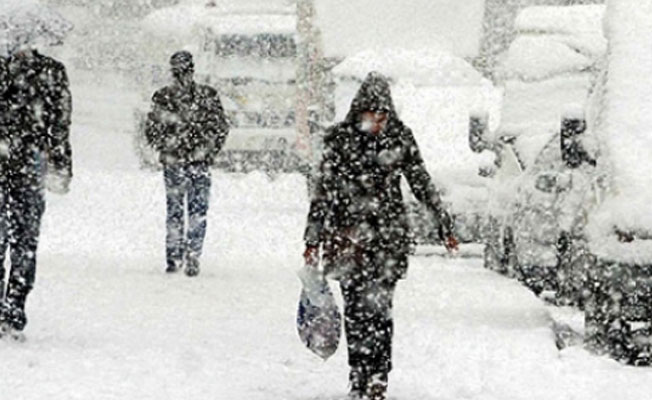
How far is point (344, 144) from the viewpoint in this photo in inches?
335

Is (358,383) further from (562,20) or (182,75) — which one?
(562,20)

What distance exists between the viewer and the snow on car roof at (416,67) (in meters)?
19.9

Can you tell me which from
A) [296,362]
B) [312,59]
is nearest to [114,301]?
[296,362]

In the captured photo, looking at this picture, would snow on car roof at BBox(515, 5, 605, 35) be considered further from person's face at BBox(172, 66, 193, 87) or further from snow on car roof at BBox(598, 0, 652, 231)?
snow on car roof at BBox(598, 0, 652, 231)

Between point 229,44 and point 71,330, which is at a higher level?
point 71,330

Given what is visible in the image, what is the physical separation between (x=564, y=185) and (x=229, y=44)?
1439 cm

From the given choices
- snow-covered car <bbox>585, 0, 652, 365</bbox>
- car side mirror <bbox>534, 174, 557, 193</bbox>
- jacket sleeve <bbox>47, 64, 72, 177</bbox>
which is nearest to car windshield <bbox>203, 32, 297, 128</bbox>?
car side mirror <bbox>534, 174, 557, 193</bbox>

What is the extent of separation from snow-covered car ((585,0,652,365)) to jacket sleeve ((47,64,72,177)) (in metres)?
3.19

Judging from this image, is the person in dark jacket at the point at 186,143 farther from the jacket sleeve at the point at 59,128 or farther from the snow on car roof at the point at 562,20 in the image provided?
the snow on car roof at the point at 562,20

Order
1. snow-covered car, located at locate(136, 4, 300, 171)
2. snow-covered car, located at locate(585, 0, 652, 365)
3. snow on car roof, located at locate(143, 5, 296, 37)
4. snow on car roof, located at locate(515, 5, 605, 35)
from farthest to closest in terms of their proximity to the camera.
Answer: snow on car roof, located at locate(143, 5, 296, 37) < snow-covered car, located at locate(136, 4, 300, 171) < snow on car roof, located at locate(515, 5, 605, 35) < snow-covered car, located at locate(585, 0, 652, 365)

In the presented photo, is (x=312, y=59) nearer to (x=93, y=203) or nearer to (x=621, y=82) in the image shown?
(x=93, y=203)

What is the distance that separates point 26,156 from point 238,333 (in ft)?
6.20

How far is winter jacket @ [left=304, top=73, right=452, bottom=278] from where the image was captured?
8.43 meters

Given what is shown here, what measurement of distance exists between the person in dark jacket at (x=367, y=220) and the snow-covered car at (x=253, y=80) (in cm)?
1612
